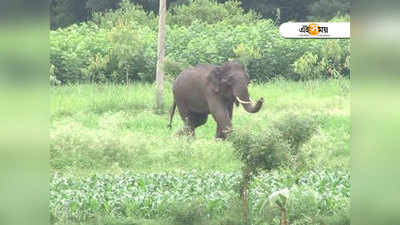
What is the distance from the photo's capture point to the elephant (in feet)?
27.5

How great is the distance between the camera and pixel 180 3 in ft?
46.3

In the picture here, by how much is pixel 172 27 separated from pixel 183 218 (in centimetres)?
916

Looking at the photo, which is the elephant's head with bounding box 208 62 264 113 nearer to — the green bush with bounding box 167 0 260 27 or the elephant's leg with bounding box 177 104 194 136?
the elephant's leg with bounding box 177 104 194 136

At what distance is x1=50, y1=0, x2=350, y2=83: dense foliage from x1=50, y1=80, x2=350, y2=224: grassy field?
508 millimetres

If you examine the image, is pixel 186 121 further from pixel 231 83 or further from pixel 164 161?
pixel 164 161

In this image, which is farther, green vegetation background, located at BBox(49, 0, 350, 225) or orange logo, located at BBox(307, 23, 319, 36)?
green vegetation background, located at BBox(49, 0, 350, 225)

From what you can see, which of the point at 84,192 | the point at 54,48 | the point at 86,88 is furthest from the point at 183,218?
the point at 54,48

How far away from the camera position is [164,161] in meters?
7.96

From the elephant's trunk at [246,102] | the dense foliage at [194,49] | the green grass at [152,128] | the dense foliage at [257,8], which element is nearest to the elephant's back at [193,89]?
the green grass at [152,128]

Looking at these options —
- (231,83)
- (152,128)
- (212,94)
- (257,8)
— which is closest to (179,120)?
(152,128)

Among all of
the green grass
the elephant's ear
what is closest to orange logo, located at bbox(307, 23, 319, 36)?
the green grass

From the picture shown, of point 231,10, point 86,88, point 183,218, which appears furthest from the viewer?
point 231,10

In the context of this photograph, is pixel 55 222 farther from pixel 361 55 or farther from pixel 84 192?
pixel 361 55

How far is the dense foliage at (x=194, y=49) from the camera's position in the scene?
496 inches
